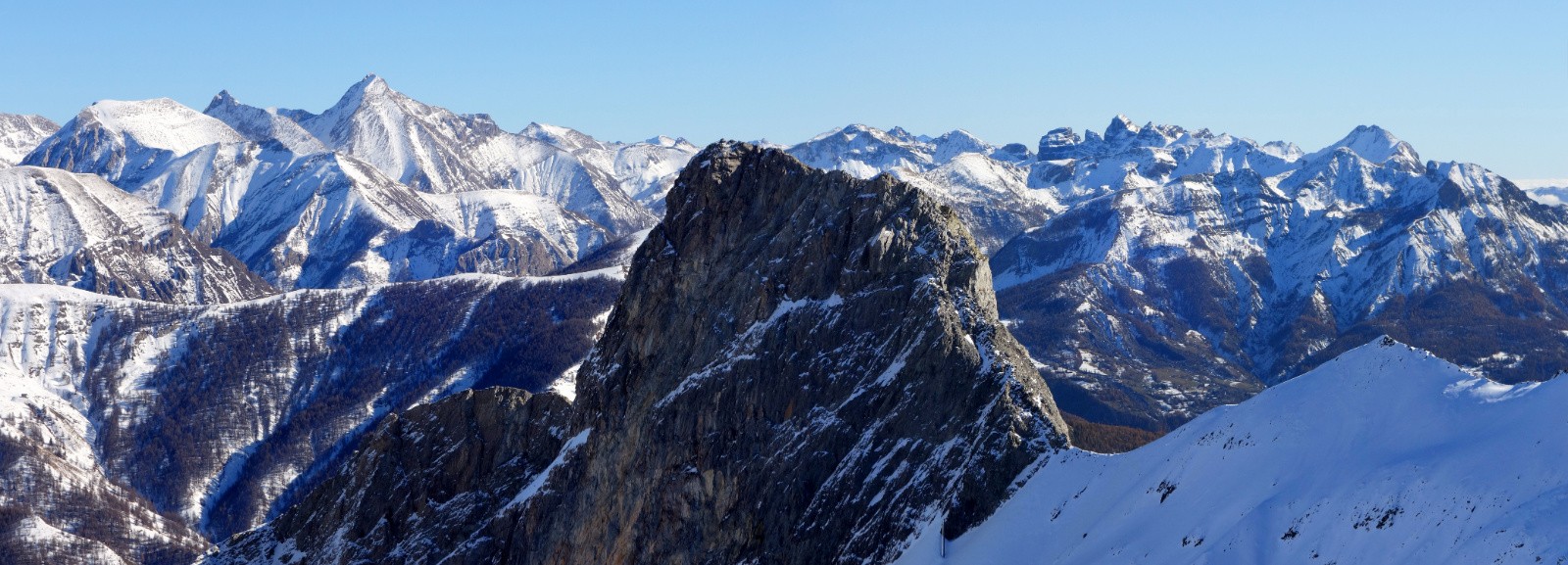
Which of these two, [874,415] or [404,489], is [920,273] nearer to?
[874,415]

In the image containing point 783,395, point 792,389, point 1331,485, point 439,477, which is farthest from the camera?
point 439,477

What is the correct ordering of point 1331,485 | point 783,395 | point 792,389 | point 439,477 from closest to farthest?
point 1331,485 < point 792,389 < point 783,395 < point 439,477

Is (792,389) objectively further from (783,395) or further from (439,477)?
(439,477)

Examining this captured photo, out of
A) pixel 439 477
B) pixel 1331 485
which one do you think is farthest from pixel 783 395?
pixel 1331 485

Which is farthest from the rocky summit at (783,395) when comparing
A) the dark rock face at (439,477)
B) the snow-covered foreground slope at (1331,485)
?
the snow-covered foreground slope at (1331,485)

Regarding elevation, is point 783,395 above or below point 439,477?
above

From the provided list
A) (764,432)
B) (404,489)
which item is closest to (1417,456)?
(764,432)

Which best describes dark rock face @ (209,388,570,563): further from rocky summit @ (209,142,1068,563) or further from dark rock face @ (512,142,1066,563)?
dark rock face @ (512,142,1066,563)
